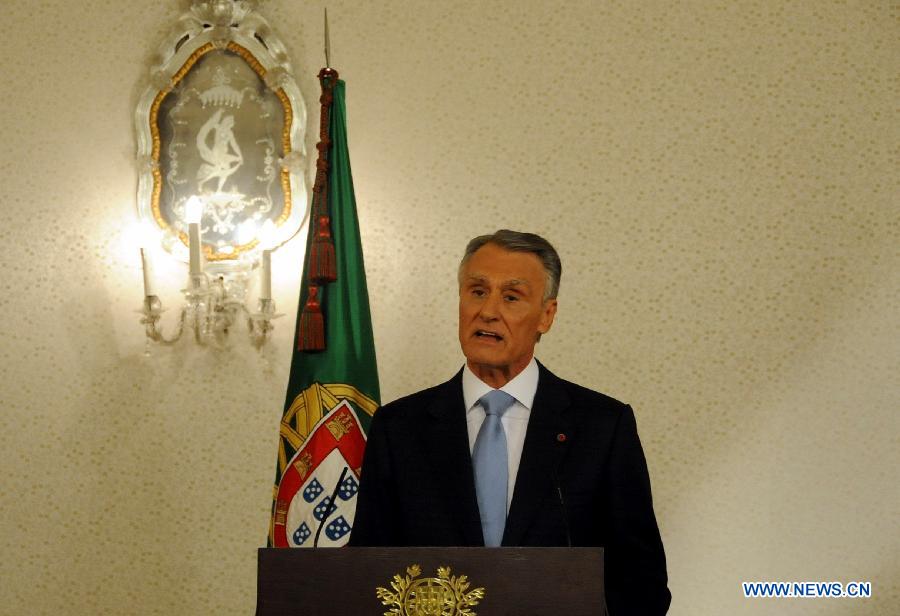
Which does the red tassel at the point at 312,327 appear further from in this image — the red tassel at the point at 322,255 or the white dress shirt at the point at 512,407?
the white dress shirt at the point at 512,407

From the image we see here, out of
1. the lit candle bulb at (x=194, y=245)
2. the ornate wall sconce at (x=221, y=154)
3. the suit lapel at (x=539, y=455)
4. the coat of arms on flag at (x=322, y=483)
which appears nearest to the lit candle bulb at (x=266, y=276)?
the ornate wall sconce at (x=221, y=154)

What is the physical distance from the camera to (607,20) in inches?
163

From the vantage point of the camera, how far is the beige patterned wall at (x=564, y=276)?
3832 mm

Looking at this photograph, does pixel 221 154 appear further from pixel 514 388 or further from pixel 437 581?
pixel 437 581

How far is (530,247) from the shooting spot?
2465mm

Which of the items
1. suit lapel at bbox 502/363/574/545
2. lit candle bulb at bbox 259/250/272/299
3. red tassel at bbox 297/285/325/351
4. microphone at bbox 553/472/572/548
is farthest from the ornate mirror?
microphone at bbox 553/472/572/548

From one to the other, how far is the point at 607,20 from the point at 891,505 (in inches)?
84.3

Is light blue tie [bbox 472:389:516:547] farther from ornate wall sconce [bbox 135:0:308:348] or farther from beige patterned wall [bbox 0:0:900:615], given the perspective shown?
ornate wall sconce [bbox 135:0:308:348]

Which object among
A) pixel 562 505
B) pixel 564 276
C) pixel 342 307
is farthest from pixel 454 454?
pixel 564 276

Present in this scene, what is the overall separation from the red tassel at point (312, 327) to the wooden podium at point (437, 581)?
166 cm

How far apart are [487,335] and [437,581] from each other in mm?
795

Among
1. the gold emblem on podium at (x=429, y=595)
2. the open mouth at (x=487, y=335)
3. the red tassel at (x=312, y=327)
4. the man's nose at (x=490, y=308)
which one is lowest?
the gold emblem on podium at (x=429, y=595)

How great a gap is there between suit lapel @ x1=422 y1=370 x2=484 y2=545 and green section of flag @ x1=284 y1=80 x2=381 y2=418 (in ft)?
3.14

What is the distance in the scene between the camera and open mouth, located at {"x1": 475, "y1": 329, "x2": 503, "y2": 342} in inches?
93.7
